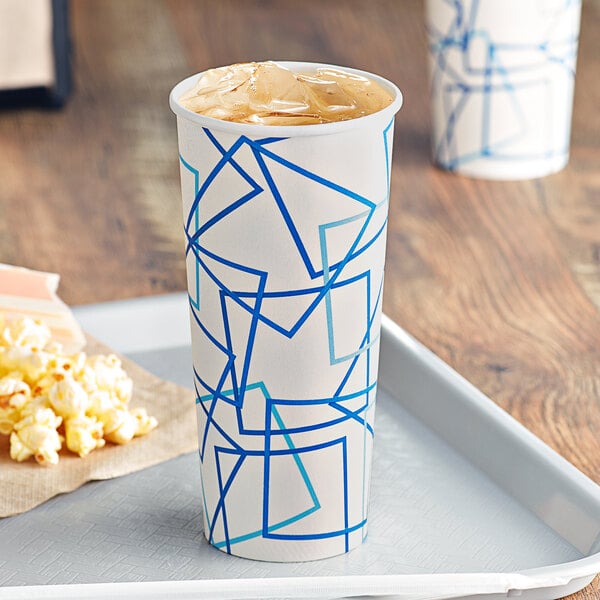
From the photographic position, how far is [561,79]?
1114 mm

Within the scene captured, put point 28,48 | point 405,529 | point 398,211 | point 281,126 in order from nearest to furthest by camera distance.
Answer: point 281,126
point 405,529
point 398,211
point 28,48

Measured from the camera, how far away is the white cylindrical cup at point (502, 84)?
3.55ft

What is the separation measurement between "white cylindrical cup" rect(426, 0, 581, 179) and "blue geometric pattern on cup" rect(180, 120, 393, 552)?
626mm

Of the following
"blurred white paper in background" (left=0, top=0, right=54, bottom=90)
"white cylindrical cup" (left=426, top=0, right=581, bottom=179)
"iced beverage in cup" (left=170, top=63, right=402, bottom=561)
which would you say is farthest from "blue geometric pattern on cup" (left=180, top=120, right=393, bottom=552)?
"blurred white paper in background" (left=0, top=0, right=54, bottom=90)

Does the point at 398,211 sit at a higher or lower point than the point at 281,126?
lower

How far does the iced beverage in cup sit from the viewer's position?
48cm

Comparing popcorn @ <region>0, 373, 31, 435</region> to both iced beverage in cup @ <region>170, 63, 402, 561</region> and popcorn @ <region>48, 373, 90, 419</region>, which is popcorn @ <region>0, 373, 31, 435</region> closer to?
popcorn @ <region>48, 373, 90, 419</region>

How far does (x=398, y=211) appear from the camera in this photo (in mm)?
1076

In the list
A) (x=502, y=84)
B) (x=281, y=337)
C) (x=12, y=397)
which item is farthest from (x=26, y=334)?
(x=502, y=84)

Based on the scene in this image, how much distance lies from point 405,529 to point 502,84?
0.63 metres

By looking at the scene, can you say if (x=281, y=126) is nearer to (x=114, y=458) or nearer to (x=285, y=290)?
(x=285, y=290)

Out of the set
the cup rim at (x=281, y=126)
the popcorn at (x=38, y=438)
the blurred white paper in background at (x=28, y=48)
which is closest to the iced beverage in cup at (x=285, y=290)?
the cup rim at (x=281, y=126)

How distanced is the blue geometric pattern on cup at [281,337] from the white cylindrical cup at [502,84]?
0.63 metres

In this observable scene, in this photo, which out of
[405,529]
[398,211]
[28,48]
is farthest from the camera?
[28,48]
